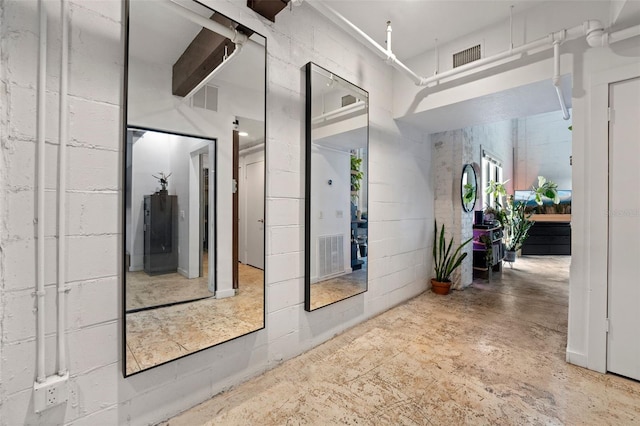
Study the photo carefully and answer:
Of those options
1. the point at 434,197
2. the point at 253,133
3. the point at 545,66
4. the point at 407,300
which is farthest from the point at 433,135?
the point at 253,133

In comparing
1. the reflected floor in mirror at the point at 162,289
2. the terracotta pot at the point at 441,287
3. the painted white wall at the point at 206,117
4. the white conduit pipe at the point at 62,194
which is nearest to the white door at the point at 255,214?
the painted white wall at the point at 206,117

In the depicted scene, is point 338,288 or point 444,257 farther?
point 444,257

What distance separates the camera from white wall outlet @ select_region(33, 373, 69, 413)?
3.84ft

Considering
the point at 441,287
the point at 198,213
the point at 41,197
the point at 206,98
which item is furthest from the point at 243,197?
the point at 441,287

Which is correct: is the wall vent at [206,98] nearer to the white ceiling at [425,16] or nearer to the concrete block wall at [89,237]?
the concrete block wall at [89,237]

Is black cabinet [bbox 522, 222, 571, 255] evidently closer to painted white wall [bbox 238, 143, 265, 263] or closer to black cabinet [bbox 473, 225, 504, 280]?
black cabinet [bbox 473, 225, 504, 280]

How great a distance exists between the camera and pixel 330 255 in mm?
2521

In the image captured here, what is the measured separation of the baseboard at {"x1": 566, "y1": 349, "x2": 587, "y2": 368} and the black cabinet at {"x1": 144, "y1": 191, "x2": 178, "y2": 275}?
115 inches

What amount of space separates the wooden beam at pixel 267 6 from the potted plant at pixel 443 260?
3.38m

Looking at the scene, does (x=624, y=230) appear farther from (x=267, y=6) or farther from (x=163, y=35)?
(x=163, y=35)

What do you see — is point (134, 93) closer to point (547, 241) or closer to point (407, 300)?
point (407, 300)

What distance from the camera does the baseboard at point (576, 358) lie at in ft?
6.95

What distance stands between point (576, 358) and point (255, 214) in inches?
104

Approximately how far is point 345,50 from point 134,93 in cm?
194
